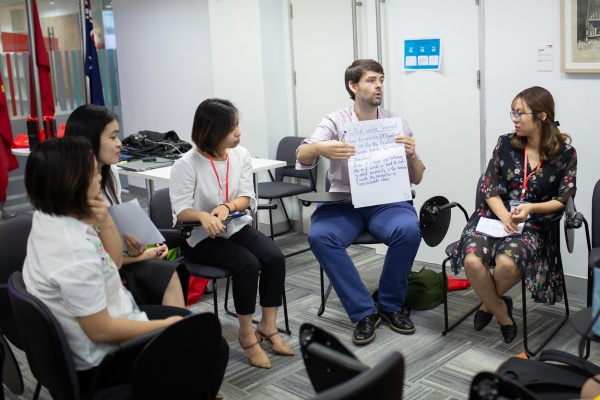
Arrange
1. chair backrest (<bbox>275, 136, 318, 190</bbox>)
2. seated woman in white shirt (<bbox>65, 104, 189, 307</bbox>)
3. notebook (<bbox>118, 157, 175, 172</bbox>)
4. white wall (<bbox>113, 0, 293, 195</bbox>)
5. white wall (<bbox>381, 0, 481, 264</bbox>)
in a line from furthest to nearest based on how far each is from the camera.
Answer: white wall (<bbox>113, 0, 293, 195</bbox>)
chair backrest (<bbox>275, 136, 318, 190</bbox>)
notebook (<bbox>118, 157, 175, 172</bbox>)
white wall (<bbox>381, 0, 481, 264</bbox>)
seated woman in white shirt (<bbox>65, 104, 189, 307</bbox>)

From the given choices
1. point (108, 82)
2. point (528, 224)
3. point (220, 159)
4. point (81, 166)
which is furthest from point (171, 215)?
point (108, 82)

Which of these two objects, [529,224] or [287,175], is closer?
[529,224]

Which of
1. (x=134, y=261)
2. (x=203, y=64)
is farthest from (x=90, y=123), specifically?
(x=203, y=64)

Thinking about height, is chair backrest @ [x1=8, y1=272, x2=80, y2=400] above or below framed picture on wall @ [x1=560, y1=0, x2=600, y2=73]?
below

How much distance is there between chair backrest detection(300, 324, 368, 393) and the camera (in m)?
1.54

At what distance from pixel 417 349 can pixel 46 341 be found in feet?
6.32

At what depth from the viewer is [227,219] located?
3.33 metres

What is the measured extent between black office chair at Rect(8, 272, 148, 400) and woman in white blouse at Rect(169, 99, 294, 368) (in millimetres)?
1114

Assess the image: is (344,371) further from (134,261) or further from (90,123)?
(90,123)

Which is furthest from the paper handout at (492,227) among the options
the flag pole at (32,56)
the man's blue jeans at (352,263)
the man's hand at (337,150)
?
the flag pole at (32,56)

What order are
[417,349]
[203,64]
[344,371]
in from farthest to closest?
[203,64] < [417,349] < [344,371]

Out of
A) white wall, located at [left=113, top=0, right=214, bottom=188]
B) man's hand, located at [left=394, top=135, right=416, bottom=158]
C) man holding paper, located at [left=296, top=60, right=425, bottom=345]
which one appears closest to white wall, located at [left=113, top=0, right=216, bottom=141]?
white wall, located at [left=113, top=0, right=214, bottom=188]

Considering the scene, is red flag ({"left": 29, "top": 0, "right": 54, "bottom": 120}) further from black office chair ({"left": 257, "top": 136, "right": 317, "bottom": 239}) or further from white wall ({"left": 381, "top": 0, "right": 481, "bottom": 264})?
white wall ({"left": 381, "top": 0, "right": 481, "bottom": 264})

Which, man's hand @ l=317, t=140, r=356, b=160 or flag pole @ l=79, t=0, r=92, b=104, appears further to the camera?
flag pole @ l=79, t=0, r=92, b=104
